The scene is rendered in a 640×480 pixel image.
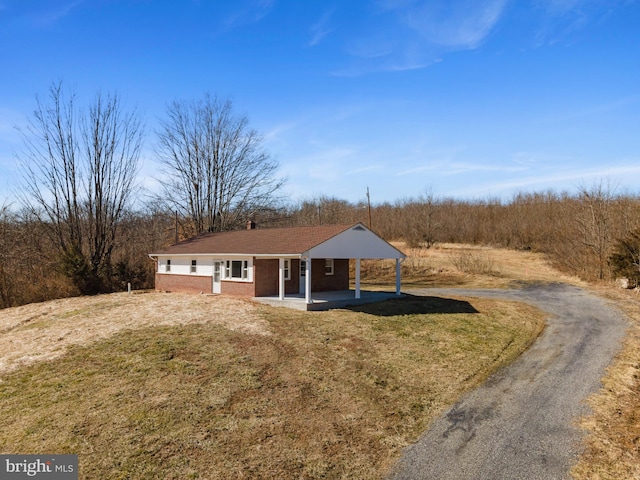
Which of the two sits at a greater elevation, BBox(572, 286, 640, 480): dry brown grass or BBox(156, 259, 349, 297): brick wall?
BBox(156, 259, 349, 297): brick wall

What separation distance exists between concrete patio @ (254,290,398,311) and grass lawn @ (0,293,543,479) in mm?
812

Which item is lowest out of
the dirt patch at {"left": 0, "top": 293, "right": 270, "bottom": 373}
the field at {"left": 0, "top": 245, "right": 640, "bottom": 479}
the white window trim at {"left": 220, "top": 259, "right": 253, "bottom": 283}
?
the field at {"left": 0, "top": 245, "right": 640, "bottom": 479}

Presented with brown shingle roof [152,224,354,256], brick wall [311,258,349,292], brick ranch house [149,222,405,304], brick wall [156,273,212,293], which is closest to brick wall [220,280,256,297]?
brick ranch house [149,222,405,304]

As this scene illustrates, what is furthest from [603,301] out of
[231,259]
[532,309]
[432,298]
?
[231,259]

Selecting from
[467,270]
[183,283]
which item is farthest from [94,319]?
[467,270]

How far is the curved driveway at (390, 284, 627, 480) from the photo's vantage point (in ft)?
24.7

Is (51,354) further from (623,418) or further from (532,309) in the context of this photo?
(532,309)

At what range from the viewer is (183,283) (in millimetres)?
26578

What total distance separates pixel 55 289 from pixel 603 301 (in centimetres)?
3175

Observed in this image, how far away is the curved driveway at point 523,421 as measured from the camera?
7.53 metres

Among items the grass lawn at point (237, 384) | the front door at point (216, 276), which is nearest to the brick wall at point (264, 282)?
the front door at point (216, 276)

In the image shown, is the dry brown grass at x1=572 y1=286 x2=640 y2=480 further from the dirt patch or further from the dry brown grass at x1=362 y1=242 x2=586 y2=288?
the dry brown grass at x1=362 y1=242 x2=586 y2=288

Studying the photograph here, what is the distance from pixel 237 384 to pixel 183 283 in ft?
54.6

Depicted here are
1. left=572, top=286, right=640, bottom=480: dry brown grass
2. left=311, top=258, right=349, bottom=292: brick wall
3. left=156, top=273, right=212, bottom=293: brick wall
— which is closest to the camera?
left=572, top=286, right=640, bottom=480: dry brown grass
